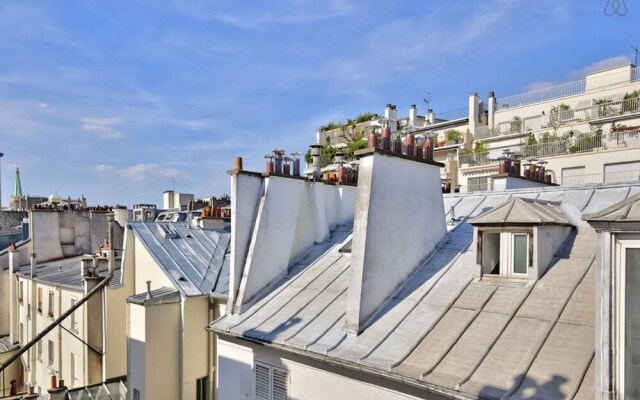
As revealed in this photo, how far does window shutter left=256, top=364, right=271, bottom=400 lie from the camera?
8.28 m

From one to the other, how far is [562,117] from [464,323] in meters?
26.0

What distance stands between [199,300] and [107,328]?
17.1 feet

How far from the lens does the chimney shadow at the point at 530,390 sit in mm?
5125

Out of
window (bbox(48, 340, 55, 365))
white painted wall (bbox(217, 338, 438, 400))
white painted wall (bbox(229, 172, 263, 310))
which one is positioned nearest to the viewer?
white painted wall (bbox(217, 338, 438, 400))

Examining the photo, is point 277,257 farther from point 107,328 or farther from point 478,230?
point 107,328

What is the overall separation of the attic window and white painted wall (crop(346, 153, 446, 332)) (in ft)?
4.38

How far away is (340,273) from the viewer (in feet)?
30.6

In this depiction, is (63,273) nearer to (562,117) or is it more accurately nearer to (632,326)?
(632,326)

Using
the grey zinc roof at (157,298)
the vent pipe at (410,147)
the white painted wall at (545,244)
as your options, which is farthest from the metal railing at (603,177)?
the grey zinc roof at (157,298)

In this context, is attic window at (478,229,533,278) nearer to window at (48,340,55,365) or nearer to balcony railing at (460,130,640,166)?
balcony railing at (460,130,640,166)

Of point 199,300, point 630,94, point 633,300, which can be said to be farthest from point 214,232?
point 630,94

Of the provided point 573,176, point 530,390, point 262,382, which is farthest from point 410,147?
point 573,176

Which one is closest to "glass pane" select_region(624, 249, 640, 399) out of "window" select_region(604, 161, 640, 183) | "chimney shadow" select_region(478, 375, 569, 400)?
"chimney shadow" select_region(478, 375, 569, 400)

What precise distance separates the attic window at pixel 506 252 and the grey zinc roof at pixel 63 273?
11.7m
